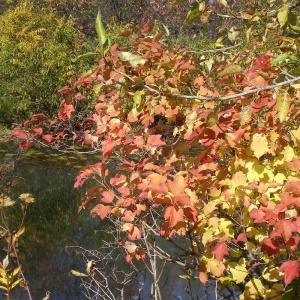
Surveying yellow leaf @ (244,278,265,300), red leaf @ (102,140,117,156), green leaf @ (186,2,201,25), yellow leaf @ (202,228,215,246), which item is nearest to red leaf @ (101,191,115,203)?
red leaf @ (102,140,117,156)

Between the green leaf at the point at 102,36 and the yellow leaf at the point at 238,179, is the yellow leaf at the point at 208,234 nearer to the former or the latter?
the yellow leaf at the point at 238,179

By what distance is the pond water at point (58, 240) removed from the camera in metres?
3.48

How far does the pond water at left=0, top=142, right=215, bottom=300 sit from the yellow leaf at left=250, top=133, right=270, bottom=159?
34.4 inches

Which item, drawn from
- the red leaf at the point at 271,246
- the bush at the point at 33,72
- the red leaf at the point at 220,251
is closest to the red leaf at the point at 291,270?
the red leaf at the point at 271,246

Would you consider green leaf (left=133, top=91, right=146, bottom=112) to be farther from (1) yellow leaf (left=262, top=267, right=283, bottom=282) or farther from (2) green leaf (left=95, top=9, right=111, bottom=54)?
(1) yellow leaf (left=262, top=267, right=283, bottom=282)

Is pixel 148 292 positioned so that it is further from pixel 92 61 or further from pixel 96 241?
pixel 92 61

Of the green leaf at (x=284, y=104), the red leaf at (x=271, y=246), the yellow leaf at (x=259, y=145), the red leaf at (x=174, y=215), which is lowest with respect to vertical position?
the red leaf at (x=271, y=246)

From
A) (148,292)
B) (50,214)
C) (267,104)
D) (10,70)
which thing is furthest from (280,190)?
(10,70)

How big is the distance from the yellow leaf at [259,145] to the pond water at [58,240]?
87cm

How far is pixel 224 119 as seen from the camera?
1656 millimetres

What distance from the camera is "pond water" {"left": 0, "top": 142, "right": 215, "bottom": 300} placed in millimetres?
3482

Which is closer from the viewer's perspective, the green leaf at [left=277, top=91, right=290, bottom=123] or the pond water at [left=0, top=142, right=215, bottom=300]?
the green leaf at [left=277, top=91, right=290, bottom=123]

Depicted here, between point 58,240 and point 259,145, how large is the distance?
10.3 ft

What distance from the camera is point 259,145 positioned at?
5.27ft
